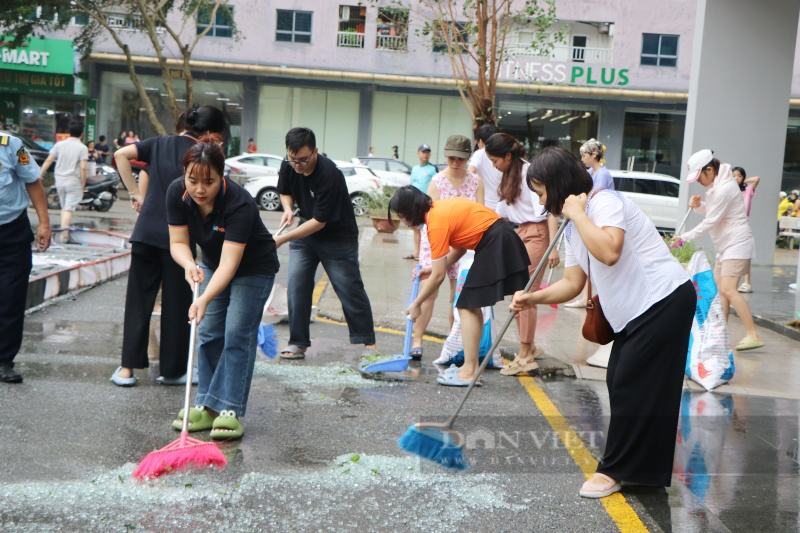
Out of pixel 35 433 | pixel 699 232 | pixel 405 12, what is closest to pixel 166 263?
pixel 35 433

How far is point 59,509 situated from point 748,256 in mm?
6196

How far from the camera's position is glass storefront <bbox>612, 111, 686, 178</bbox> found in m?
34.2

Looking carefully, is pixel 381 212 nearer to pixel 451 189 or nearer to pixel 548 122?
pixel 451 189

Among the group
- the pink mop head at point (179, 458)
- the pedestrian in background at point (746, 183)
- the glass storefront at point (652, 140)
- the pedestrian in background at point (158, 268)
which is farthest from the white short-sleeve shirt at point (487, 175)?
the glass storefront at point (652, 140)

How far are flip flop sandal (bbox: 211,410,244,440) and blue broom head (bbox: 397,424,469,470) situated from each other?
0.97 meters

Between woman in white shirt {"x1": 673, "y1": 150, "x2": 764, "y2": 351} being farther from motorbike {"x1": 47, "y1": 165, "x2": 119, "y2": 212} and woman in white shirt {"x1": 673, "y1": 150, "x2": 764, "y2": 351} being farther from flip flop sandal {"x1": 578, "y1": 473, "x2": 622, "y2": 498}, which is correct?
motorbike {"x1": 47, "y1": 165, "x2": 119, "y2": 212}

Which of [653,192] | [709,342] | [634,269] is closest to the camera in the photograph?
[634,269]

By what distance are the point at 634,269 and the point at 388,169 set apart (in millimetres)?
22198

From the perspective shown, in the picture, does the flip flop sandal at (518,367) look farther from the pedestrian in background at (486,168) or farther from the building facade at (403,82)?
the building facade at (403,82)

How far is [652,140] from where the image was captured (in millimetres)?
34531

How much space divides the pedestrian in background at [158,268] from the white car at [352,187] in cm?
1680

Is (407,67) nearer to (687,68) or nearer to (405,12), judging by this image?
(687,68)

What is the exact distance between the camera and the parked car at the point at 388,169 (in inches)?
996

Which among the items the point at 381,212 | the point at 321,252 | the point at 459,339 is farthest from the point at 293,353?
the point at 381,212
